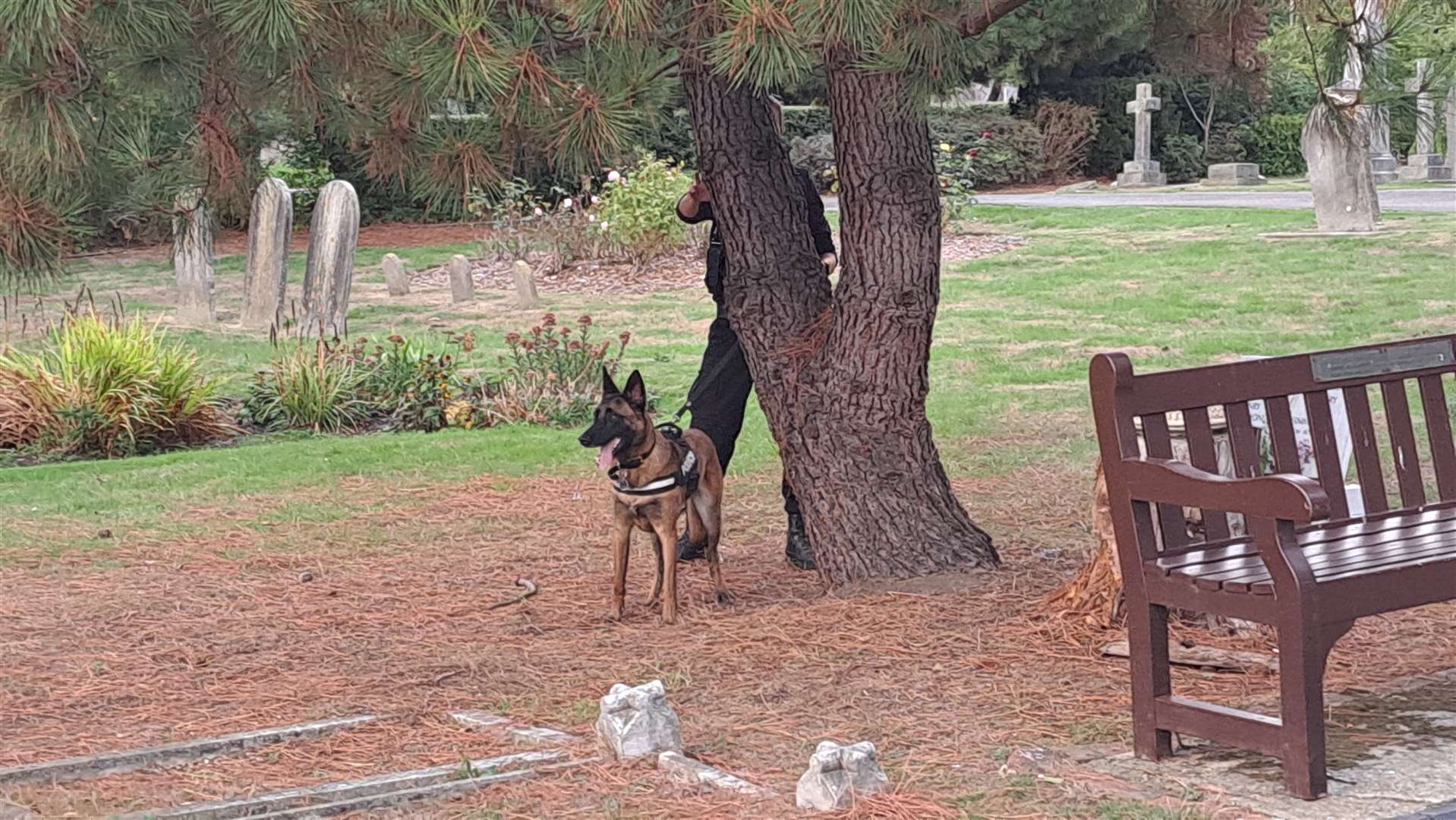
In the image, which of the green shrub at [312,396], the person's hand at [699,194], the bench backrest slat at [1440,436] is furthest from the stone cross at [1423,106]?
the green shrub at [312,396]

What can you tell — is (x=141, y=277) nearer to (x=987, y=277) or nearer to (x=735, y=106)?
(x=987, y=277)

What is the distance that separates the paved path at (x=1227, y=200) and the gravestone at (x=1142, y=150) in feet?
7.26

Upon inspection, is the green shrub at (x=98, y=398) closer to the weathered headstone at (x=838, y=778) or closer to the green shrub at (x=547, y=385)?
the green shrub at (x=547, y=385)

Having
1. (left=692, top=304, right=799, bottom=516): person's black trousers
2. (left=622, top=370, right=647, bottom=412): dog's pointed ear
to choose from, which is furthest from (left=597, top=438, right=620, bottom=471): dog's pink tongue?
(left=692, top=304, right=799, bottom=516): person's black trousers

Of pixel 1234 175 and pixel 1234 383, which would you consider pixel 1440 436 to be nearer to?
pixel 1234 383

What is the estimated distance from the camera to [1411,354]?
16.4 ft

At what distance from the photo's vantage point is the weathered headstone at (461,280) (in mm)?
19062

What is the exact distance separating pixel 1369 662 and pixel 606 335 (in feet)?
35.5

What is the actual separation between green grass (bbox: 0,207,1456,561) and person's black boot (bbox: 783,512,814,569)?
227 centimetres

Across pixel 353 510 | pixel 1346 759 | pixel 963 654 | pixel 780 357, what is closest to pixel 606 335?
pixel 353 510

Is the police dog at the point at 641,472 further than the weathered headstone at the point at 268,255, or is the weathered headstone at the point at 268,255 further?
the weathered headstone at the point at 268,255

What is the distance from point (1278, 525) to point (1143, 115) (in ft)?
93.6

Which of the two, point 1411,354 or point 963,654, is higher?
point 1411,354

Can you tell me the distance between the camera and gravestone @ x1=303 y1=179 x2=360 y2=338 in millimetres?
15219
